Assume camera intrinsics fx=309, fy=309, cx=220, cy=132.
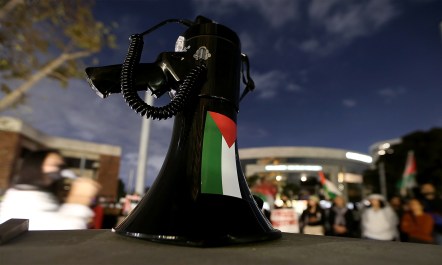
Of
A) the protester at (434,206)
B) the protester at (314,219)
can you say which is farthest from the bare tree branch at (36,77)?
the protester at (434,206)

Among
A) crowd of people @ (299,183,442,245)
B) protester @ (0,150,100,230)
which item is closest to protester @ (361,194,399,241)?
crowd of people @ (299,183,442,245)

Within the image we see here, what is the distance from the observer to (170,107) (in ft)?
2.40

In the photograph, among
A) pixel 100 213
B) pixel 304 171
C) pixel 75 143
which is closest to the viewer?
pixel 100 213

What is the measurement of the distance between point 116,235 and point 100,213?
411 centimetres

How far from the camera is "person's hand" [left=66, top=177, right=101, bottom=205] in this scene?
3.32 m

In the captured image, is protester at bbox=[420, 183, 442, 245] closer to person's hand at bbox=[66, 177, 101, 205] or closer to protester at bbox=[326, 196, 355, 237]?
protester at bbox=[326, 196, 355, 237]

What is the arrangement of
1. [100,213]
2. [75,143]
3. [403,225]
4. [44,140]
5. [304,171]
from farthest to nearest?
[304,171] < [75,143] < [44,140] < [403,225] < [100,213]

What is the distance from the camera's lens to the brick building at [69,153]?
2255cm

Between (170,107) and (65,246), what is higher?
(170,107)

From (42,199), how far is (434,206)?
518 cm

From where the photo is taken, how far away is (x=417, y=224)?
4.56m

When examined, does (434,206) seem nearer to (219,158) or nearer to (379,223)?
(379,223)

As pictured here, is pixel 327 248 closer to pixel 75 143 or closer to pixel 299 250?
pixel 299 250

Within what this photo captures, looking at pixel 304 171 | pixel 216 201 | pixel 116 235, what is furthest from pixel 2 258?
pixel 304 171
